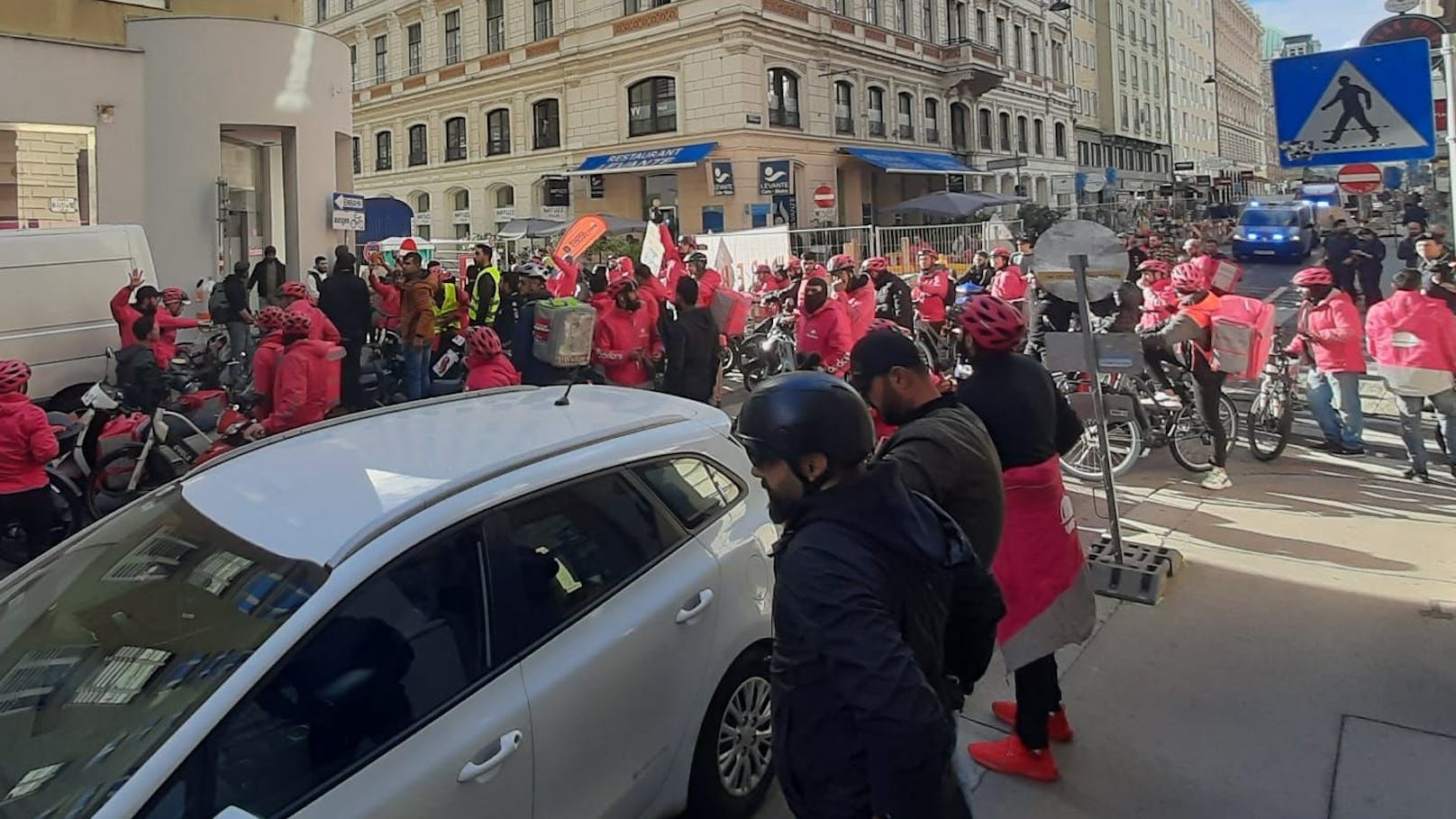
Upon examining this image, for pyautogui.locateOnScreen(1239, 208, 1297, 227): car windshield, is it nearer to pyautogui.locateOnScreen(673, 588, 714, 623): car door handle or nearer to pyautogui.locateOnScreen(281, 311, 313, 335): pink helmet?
pyautogui.locateOnScreen(281, 311, 313, 335): pink helmet

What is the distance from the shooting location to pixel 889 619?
1937mm

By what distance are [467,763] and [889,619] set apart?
112 cm

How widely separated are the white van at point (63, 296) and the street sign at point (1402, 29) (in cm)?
1105

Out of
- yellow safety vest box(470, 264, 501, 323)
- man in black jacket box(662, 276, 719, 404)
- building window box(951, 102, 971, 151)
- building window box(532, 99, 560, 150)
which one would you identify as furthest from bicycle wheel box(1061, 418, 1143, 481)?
building window box(951, 102, 971, 151)

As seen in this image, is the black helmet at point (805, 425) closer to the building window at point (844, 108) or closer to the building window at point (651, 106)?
the building window at point (651, 106)

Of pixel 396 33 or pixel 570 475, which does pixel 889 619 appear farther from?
pixel 396 33

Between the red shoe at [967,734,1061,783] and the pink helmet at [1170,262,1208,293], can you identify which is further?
the pink helmet at [1170,262,1208,293]

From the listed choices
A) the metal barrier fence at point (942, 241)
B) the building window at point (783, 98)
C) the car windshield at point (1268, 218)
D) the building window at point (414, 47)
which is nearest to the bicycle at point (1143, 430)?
the metal barrier fence at point (942, 241)

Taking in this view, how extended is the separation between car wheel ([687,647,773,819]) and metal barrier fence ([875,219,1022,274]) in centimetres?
1981

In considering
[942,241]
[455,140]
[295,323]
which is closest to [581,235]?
[295,323]

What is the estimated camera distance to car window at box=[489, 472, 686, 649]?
8.87ft

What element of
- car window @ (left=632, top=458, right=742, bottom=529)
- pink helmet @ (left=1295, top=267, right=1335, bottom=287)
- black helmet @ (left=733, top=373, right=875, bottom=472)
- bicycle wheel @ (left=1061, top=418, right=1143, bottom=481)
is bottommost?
bicycle wheel @ (left=1061, top=418, right=1143, bottom=481)

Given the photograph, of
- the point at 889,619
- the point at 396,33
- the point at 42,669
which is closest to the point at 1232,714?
the point at 889,619

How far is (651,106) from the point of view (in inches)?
1276
